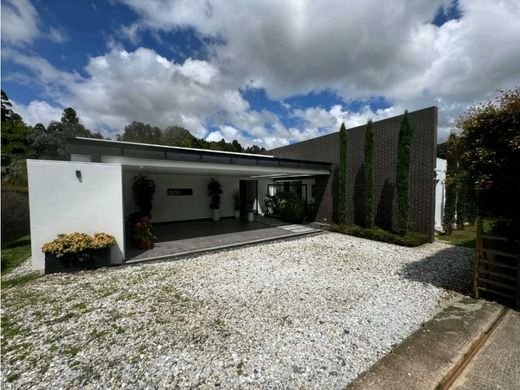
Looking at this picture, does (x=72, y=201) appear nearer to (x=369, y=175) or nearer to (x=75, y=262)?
(x=75, y=262)

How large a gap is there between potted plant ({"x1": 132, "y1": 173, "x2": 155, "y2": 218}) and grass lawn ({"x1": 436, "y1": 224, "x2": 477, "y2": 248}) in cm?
1219

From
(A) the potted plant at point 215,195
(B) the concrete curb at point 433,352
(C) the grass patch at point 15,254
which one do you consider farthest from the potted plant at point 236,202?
(B) the concrete curb at point 433,352

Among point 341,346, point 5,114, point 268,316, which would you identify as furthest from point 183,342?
point 5,114

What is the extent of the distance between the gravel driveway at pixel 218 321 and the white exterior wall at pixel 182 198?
19.7 feet

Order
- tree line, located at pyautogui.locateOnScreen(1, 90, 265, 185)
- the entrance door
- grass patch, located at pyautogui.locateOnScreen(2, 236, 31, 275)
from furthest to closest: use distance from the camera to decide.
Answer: tree line, located at pyautogui.locateOnScreen(1, 90, 265, 185) → the entrance door → grass patch, located at pyautogui.locateOnScreen(2, 236, 31, 275)

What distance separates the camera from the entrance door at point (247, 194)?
45.7 feet

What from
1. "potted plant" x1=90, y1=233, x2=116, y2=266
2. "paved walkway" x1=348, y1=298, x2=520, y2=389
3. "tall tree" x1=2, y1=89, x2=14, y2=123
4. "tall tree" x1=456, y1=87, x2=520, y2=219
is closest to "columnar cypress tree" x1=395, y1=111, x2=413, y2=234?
"tall tree" x1=456, y1=87, x2=520, y2=219

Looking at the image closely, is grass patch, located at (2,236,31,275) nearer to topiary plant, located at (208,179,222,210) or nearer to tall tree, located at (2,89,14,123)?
topiary plant, located at (208,179,222,210)

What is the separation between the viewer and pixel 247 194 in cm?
1435

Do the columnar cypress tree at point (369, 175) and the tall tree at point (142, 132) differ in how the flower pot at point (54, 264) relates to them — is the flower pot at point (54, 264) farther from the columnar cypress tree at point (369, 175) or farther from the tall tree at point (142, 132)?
the tall tree at point (142, 132)

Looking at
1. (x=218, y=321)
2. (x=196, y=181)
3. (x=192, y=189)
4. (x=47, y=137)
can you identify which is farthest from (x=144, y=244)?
(x=47, y=137)

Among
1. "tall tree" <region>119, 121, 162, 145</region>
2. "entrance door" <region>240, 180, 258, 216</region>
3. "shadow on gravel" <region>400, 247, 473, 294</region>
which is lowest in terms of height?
"shadow on gravel" <region>400, 247, 473, 294</region>

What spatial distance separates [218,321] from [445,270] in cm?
543

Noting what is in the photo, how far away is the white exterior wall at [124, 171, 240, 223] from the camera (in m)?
10.6
